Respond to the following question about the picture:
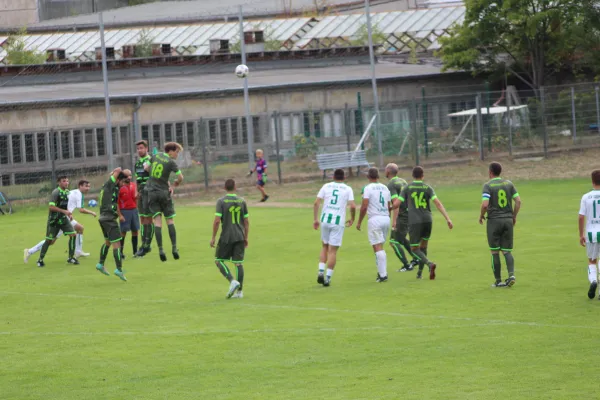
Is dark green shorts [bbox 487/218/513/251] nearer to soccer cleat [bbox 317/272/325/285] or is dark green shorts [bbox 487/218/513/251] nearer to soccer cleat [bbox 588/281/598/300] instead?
soccer cleat [bbox 588/281/598/300]

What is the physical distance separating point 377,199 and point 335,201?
819 mm

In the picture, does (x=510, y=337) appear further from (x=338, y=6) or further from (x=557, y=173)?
(x=338, y=6)

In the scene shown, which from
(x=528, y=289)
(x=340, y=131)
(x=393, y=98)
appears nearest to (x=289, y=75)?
(x=393, y=98)

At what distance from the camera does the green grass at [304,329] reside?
1093cm

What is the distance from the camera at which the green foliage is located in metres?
55.0

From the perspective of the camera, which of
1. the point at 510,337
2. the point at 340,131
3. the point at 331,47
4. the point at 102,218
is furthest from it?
the point at 331,47

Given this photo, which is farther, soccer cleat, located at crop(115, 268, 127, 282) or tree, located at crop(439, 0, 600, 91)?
tree, located at crop(439, 0, 600, 91)

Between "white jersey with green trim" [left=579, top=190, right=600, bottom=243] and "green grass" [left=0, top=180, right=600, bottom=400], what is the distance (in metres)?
0.97

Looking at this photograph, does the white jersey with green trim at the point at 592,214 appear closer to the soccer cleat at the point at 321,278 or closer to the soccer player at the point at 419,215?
the soccer player at the point at 419,215

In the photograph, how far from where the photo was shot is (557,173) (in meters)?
37.8

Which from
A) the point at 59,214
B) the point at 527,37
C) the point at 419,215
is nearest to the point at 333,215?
the point at 419,215

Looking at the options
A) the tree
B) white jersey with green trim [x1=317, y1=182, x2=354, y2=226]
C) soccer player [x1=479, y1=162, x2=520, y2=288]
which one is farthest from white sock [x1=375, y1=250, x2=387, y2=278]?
the tree

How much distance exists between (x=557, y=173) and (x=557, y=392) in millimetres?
28641

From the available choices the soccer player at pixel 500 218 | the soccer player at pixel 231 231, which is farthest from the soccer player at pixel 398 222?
the soccer player at pixel 231 231
